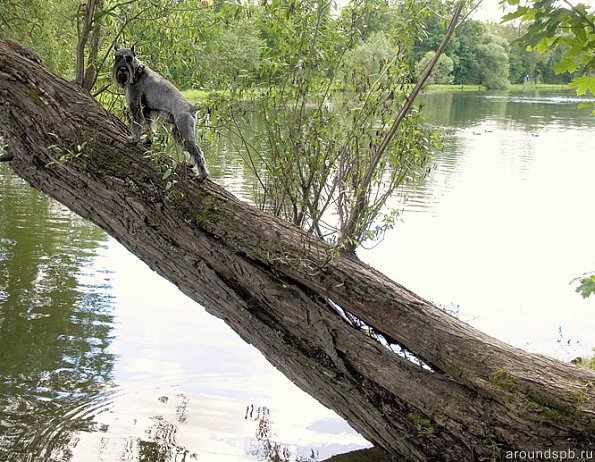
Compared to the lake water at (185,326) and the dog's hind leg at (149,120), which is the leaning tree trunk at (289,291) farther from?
the lake water at (185,326)

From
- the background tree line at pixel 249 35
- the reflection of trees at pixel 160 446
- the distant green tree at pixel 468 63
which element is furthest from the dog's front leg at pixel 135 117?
the distant green tree at pixel 468 63

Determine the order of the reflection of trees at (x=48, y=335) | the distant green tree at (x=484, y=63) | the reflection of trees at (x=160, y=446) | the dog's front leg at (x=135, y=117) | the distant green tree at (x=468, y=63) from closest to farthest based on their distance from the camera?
1. the dog's front leg at (x=135, y=117)
2. the reflection of trees at (x=160, y=446)
3. the reflection of trees at (x=48, y=335)
4. the distant green tree at (x=468, y=63)
5. the distant green tree at (x=484, y=63)

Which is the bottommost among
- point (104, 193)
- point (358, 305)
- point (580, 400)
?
point (580, 400)

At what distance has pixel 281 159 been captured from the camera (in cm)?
628

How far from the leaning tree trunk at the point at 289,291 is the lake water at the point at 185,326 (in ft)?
4.56

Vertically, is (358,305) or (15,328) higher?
(358,305)

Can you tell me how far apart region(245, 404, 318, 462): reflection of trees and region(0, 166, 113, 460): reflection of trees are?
155cm

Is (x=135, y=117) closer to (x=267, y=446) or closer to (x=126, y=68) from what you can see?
(x=126, y=68)

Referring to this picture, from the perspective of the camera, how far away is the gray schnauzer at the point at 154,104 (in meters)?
5.17

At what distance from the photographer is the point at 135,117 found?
533 cm

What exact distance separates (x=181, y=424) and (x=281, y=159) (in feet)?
8.54

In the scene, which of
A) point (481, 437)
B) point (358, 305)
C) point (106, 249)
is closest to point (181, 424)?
point (358, 305)

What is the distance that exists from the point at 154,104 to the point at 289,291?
1730 mm

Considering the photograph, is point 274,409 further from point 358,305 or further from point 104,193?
point 104,193
